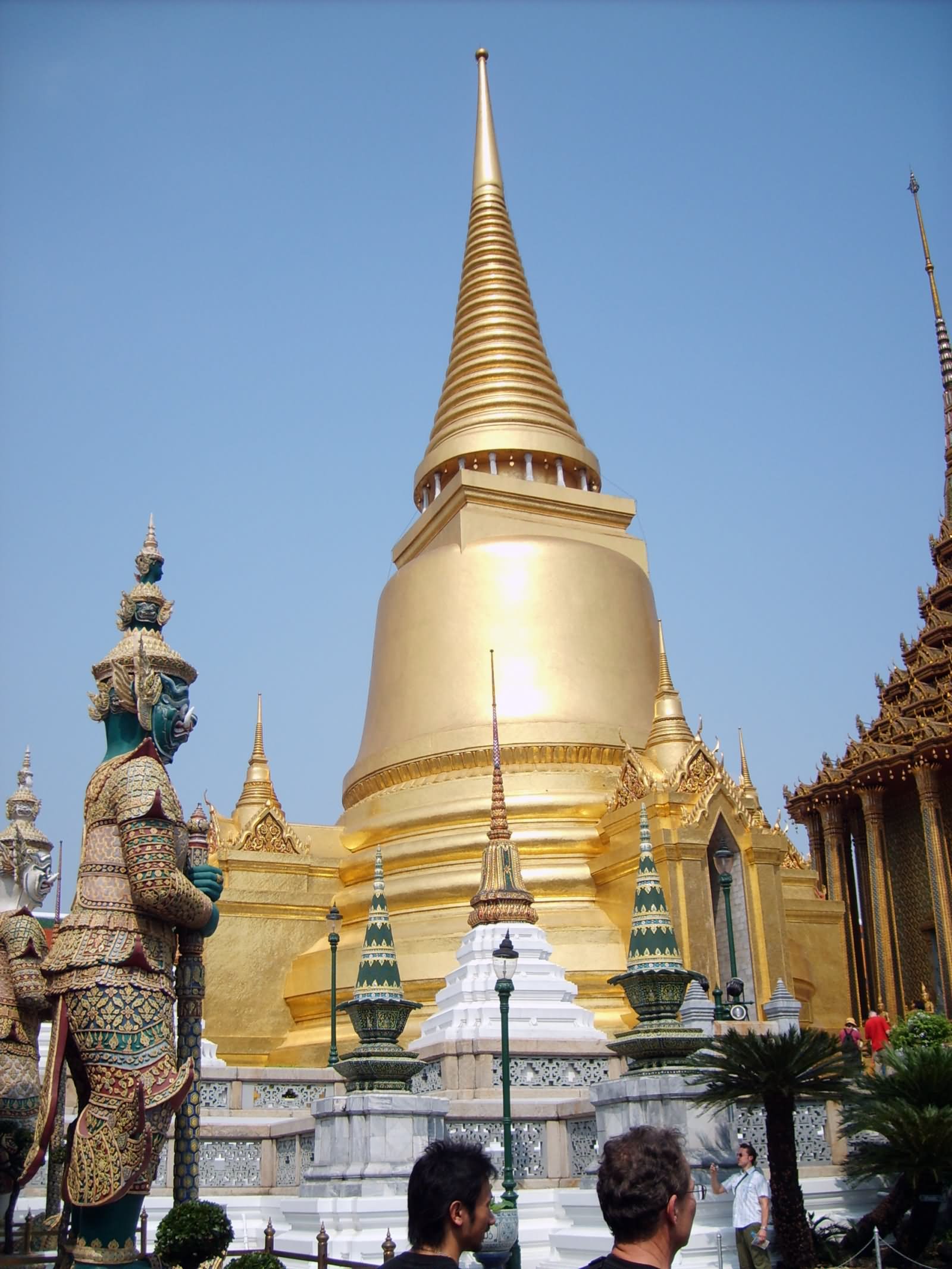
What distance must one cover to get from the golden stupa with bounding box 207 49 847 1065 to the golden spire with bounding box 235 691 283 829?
4cm

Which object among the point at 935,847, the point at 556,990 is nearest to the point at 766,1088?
the point at 556,990

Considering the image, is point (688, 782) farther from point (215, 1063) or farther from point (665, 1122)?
point (665, 1122)

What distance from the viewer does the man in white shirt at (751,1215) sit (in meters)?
8.97

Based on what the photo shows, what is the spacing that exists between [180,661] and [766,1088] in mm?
5376

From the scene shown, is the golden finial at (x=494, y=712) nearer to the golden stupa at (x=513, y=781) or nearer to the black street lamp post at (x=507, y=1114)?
the golden stupa at (x=513, y=781)

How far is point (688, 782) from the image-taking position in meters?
20.6

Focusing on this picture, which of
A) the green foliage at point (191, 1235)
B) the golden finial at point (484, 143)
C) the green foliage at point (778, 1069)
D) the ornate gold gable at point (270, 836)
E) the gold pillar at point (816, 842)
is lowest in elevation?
the green foliage at point (191, 1235)

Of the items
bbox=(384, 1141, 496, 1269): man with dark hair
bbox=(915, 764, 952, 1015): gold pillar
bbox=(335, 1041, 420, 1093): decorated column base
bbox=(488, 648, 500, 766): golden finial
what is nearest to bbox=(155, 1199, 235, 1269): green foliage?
bbox=(384, 1141, 496, 1269): man with dark hair

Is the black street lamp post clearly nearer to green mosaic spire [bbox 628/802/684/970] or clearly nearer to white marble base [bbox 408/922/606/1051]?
green mosaic spire [bbox 628/802/684/970]

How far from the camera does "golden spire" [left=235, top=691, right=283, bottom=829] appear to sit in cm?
2359

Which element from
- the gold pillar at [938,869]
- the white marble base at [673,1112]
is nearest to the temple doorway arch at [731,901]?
the gold pillar at [938,869]

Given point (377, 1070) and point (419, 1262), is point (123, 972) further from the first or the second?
point (377, 1070)

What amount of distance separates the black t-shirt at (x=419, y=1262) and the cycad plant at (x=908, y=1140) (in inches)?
275

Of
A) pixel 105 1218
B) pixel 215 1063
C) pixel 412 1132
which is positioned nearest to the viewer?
pixel 105 1218
